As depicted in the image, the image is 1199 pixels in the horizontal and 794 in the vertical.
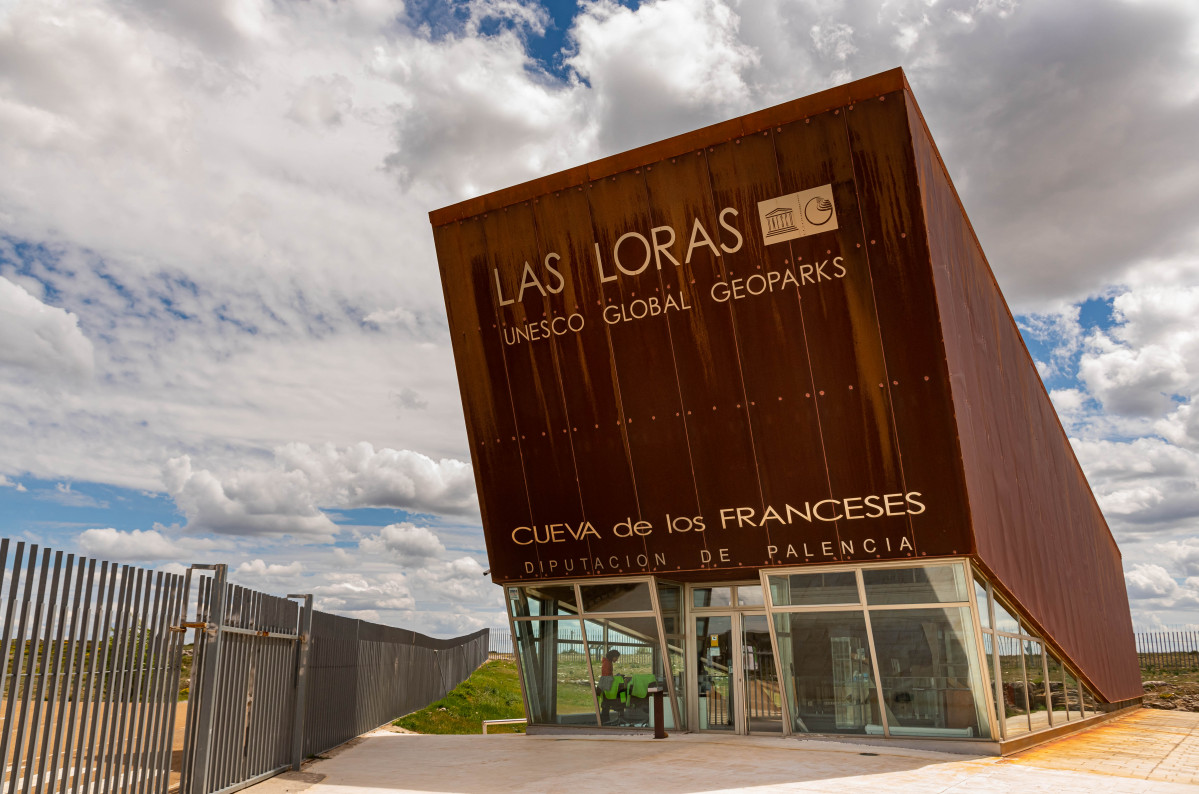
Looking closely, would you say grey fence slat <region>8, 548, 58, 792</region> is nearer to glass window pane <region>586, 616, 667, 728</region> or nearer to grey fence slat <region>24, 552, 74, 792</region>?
grey fence slat <region>24, 552, 74, 792</region>

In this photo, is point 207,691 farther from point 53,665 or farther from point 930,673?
point 930,673

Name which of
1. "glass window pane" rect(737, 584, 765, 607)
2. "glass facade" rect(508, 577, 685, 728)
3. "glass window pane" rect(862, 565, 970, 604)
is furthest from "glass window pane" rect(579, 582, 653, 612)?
"glass window pane" rect(862, 565, 970, 604)

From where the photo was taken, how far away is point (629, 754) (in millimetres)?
14008

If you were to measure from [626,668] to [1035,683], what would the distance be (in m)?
7.81

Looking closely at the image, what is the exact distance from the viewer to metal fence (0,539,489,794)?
7098 mm

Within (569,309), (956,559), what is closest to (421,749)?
(569,309)

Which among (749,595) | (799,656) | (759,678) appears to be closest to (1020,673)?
(799,656)

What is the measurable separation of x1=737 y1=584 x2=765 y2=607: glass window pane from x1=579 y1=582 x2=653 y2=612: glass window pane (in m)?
1.79

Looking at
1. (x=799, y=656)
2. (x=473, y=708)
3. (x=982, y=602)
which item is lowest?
(x=473, y=708)

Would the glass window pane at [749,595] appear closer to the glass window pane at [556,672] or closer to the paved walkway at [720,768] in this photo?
the paved walkway at [720,768]

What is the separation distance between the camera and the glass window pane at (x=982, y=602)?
547 inches

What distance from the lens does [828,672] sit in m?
15.0

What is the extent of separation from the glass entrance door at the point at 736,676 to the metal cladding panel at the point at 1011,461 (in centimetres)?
442

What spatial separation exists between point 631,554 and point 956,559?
590cm
